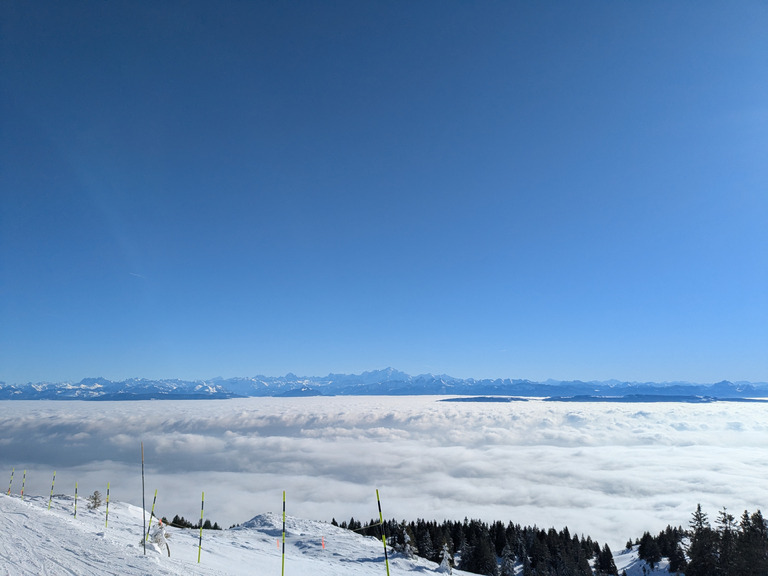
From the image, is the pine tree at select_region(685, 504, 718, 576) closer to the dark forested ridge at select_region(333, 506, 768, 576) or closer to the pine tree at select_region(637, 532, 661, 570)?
the dark forested ridge at select_region(333, 506, 768, 576)

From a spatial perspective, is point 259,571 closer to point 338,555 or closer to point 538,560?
point 338,555

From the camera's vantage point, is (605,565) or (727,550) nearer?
(727,550)

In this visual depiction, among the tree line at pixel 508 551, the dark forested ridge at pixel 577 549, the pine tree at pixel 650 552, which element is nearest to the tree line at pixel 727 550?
the dark forested ridge at pixel 577 549

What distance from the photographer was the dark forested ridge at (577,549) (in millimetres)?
49681

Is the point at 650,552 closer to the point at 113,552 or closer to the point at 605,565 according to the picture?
the point at 605,565

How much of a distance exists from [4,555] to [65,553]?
7.93ft

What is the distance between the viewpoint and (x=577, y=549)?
3253 inches

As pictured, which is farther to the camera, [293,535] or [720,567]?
[293,535]

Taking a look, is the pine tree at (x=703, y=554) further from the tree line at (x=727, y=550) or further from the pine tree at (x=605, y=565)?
the pine tree at (x=605, y=565)

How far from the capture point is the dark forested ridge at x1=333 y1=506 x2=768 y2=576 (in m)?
49.7

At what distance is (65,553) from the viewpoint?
61.4ft

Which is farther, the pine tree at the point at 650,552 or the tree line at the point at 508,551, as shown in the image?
the pine tree at the point at 650,552

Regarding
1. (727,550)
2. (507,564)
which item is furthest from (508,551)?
(727,550)

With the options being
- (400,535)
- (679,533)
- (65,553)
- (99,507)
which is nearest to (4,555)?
(65,553)
